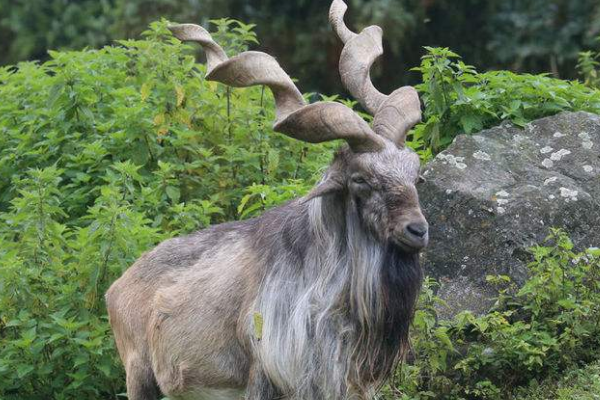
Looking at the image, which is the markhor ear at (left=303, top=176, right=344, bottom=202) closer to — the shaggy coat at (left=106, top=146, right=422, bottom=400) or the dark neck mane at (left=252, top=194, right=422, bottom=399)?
the shaggy coat at (left=106, top=146, right=422, bottom=400)

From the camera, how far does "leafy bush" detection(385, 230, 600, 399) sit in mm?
9148

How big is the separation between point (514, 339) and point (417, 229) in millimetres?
1869

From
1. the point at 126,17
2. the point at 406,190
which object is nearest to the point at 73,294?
the point at 406,190

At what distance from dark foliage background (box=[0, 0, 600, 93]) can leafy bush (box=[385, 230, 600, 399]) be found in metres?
8.20

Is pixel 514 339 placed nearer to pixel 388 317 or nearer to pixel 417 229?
pixel 388 317

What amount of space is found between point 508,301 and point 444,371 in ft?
2.09

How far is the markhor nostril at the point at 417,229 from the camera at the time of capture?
300 inches

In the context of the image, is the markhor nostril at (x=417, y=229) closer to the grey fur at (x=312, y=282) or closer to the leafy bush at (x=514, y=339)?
the grey fur at (x=312, y=282)

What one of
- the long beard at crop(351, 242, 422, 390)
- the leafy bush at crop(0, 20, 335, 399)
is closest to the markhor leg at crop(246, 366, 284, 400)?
the long beard at crop(351, 242, 422, 390)

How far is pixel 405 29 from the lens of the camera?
17.9m

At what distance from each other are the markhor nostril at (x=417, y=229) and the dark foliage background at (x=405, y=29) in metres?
9.77

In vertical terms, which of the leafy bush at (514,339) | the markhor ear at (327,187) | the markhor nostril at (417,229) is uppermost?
the markhor ear at (327,187)

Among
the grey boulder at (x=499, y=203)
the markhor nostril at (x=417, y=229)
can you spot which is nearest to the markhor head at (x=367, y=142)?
the markhor nostril at (x=417, y=229)

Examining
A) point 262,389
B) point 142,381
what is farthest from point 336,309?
point 142,381
